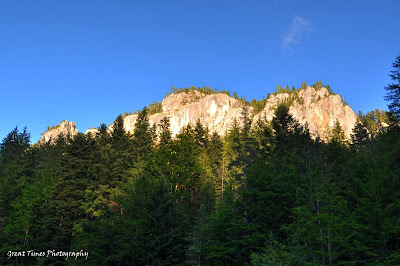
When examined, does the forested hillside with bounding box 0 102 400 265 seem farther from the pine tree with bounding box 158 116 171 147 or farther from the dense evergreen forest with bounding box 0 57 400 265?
the pine tree with bounding box 158 116 171 147

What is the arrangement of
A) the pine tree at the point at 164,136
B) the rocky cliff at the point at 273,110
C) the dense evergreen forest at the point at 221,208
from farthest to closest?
the rocky cliff at the point at 273,110 → the pine tree at the point at 164,136 → the dense evergreen forest at the point at 221,208

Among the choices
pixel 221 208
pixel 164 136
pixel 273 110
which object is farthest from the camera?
pixel 273 110

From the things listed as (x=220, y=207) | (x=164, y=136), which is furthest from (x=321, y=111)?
(x=220, y=207)

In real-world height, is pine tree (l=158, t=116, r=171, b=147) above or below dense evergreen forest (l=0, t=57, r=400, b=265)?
above

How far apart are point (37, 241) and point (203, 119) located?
164 meters

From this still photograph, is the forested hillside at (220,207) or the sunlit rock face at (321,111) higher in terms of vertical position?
the sunlit rock face at (321,111)

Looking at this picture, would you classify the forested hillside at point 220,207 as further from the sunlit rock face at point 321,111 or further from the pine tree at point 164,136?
the sunlit rock face at point 321,111

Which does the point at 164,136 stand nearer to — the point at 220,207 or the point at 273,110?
the point at 220,207

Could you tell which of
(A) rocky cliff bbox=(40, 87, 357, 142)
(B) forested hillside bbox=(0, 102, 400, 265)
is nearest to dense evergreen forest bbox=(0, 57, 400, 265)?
(B) forested hillside bbox=(0, 102, 400, 265)

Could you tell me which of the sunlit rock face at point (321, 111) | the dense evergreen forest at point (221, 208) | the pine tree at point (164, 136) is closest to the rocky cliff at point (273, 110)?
the sunlit rock face at point (321, 111)

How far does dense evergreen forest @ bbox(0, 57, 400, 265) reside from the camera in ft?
54.9

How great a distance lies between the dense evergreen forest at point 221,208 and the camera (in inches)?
659

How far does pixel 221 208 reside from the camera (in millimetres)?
22734

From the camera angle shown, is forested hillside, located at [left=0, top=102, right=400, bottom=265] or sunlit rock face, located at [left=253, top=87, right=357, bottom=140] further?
sunlit rock face, located at [left=253, top=87, right=357, bottom=140]
